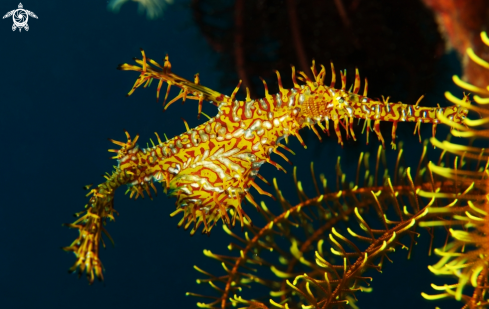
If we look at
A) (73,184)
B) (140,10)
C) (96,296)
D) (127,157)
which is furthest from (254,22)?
(96,296)

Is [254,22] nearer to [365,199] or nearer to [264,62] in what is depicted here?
[264,62]

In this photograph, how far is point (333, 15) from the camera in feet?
6.11

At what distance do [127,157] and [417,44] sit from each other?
5.60 feet

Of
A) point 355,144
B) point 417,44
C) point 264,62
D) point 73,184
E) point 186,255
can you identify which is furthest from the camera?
point 186,255

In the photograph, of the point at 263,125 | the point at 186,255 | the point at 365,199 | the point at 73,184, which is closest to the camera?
the point at 263,125

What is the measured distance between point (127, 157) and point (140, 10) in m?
1.94

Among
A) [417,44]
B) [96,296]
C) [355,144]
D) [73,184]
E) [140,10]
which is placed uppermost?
[140,10]

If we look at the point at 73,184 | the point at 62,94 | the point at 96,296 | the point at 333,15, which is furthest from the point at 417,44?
the point at 96,296

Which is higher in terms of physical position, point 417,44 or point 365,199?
point 417,44

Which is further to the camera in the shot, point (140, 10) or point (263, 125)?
point (140, 10)

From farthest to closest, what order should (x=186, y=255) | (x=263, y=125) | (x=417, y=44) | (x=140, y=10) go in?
(x=186, y=255) < (x=140, y=10) < (x=417, y=44) < (x=263, y=125)

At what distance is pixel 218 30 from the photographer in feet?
6.78

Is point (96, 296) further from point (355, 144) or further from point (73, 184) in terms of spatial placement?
point (355, 144)

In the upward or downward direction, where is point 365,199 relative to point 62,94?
downward
